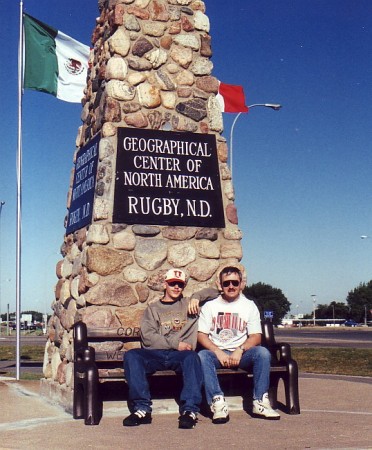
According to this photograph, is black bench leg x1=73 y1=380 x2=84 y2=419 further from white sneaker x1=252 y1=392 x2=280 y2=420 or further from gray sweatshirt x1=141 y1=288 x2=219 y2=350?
white sneaker x1=252 y1=392 x2=280 y2=420

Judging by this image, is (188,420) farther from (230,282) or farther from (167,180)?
(167,180)

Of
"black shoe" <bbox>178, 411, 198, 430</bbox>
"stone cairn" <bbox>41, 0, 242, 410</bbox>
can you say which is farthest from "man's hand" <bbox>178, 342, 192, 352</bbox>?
"stone cairn" <bbox>41, 0, 242, 410</bbox>

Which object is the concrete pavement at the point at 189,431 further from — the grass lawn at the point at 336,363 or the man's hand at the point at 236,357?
the grass lawn at the point at 336,363

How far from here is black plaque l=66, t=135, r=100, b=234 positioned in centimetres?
745

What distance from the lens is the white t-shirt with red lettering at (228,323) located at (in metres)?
6.47

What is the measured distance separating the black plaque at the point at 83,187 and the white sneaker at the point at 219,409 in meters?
2.29

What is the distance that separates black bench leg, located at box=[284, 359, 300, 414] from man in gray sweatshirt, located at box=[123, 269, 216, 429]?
2.90ft

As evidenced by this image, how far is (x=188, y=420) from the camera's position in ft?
19.0

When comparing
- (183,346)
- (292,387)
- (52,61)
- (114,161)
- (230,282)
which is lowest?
(292,387)

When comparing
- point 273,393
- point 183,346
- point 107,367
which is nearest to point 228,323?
point 183,346

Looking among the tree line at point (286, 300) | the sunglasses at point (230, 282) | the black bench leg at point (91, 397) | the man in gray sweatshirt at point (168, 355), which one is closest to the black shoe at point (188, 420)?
the man in gray sweatshirt at point (168, 355)

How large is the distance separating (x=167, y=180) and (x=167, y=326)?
1698 mm

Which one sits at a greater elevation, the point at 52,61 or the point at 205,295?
the point at 52,61

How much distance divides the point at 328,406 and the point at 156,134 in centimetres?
329
